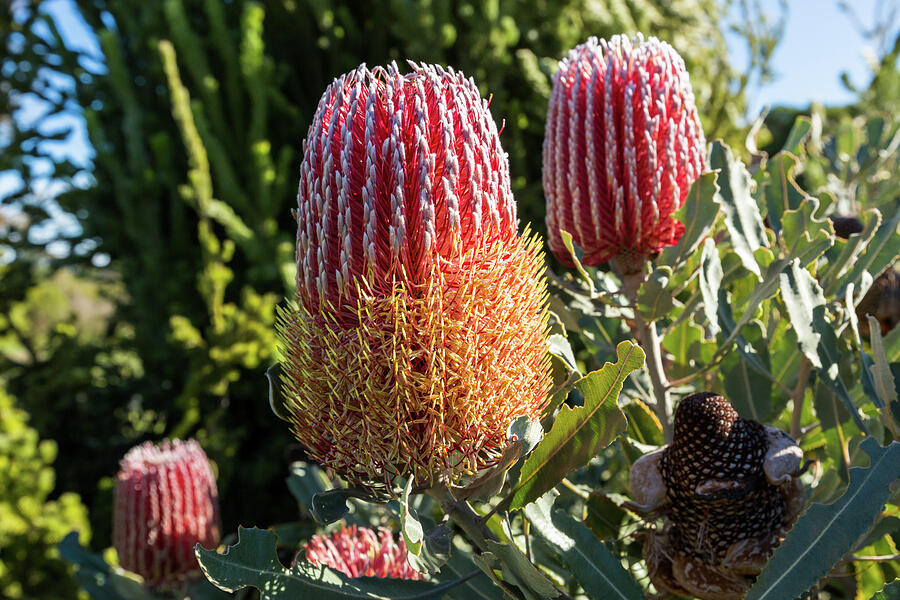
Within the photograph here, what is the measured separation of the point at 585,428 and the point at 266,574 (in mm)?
348

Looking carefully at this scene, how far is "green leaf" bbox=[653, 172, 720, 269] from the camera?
0.85 metres

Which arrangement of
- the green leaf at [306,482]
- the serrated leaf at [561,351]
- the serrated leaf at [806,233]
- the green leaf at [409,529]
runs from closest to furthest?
1. the green leaf at [409,529]
2. the serrated leaf at [561,351]
3. the serrated leaf at [806,233]
4. the green leaf at [306,482]

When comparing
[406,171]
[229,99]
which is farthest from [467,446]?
[229,99]

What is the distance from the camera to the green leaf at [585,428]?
679mm

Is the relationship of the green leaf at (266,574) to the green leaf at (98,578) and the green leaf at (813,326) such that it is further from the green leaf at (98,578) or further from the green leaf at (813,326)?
the green leaf at (98,578)

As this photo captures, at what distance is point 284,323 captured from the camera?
30.0 inches

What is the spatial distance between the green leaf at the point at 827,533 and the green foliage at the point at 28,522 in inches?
122

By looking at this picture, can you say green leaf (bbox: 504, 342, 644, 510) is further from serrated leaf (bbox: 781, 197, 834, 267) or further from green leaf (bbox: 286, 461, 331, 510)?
green leaf (bbox: 286, 461, 331, 510)

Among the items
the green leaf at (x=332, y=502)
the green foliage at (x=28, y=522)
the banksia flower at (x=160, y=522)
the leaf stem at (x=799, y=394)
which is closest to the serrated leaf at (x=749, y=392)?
the leaf stem at (x=799, y=394)

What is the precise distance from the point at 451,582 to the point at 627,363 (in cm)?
33

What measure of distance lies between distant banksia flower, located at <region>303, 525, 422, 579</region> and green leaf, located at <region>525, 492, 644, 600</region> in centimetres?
32

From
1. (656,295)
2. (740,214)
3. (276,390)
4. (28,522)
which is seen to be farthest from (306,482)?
(28,522)

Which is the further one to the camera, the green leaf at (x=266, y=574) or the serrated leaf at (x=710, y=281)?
the serrated leaf at (x=710, y=281)

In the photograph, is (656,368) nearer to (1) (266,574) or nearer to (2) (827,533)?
(2) (827,533)
